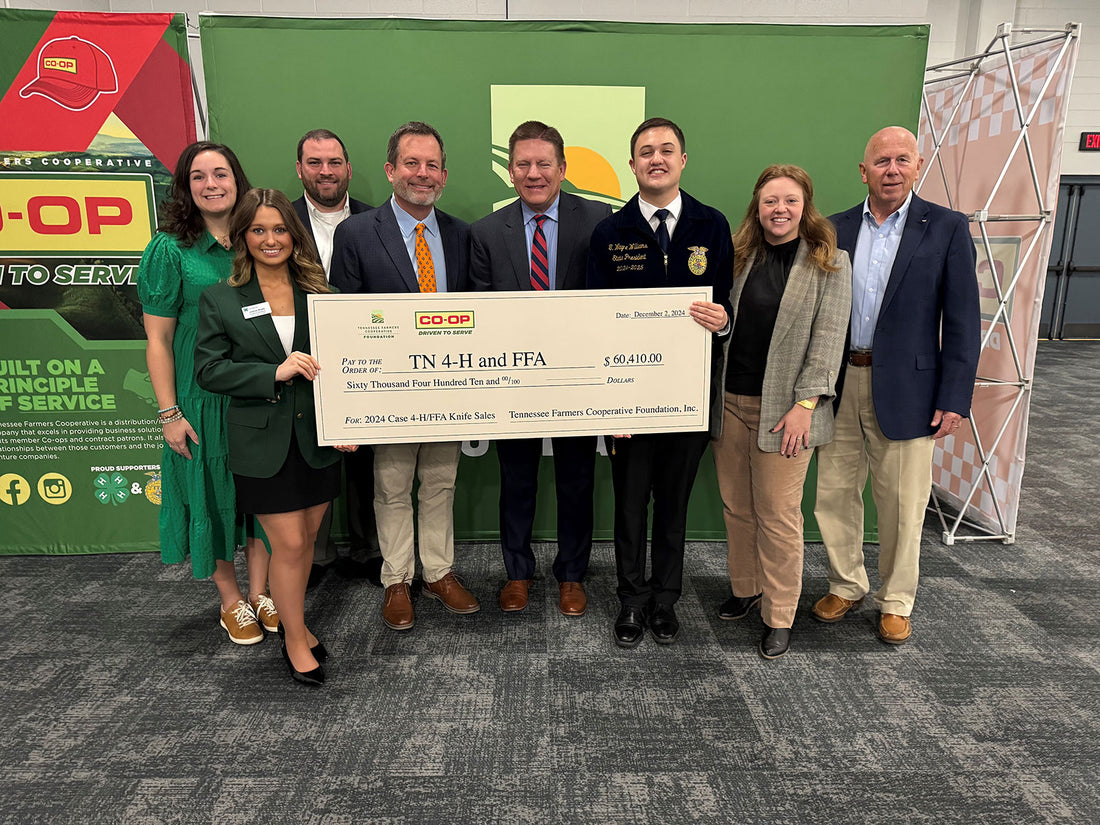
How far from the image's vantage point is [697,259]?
225cm

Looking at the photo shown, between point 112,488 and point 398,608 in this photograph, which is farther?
point 112,488

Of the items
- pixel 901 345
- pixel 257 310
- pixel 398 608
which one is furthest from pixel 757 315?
pixel 398 608

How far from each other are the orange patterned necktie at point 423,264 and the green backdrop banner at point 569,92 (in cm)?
81

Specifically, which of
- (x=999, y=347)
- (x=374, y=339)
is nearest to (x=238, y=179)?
(x=374, y=339)

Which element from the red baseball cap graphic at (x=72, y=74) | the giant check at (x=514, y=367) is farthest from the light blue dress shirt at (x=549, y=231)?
the red baseball cap graphic at (x=72, y=74)

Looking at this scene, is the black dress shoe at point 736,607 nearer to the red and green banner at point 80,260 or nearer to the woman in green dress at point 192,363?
the woman in green dress at point 192,363

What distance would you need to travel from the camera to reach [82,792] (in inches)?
71.8

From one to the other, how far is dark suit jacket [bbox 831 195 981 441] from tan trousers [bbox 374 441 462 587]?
62.9 inches

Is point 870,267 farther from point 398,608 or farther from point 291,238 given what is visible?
point 398,608

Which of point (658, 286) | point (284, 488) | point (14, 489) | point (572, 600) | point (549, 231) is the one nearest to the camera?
point (284, 488)

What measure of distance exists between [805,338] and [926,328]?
497 millimetres

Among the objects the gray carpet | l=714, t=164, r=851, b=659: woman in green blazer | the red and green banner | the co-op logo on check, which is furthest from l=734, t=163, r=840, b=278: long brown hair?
the red and green banner

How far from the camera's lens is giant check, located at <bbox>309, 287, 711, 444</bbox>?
86.2 inches

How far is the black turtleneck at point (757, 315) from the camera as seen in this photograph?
88.3 inches
